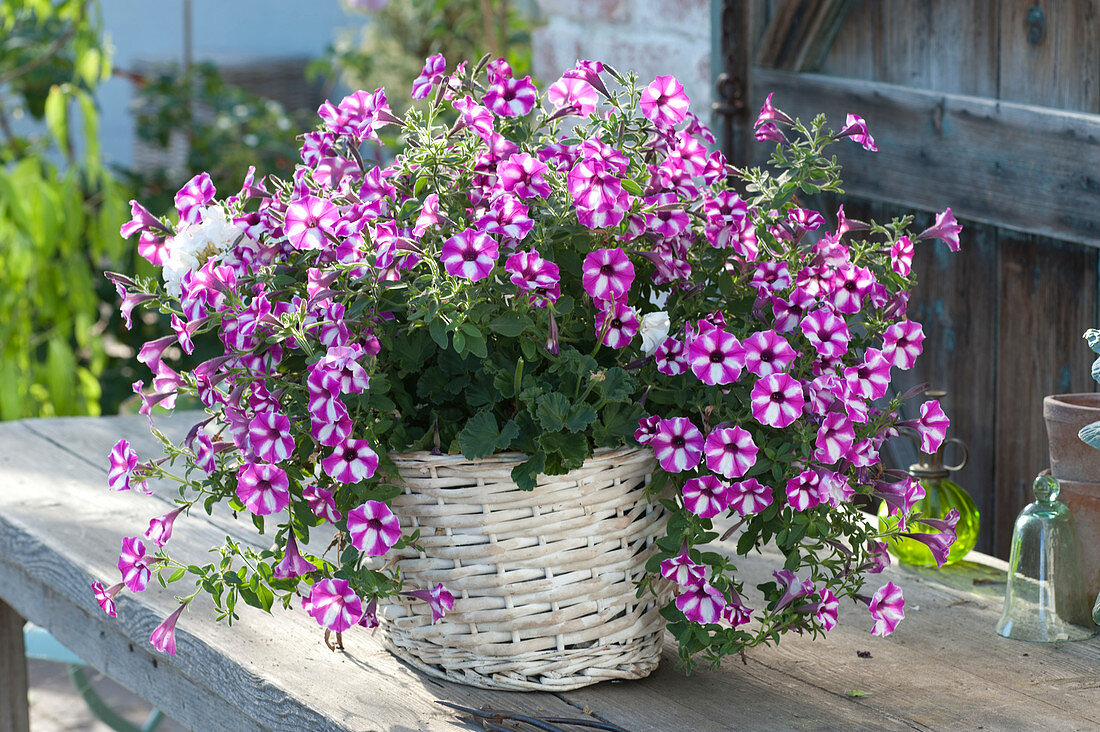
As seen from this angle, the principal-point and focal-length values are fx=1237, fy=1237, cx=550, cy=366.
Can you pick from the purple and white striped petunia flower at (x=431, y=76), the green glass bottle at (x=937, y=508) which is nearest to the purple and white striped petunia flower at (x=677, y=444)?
the purple and white striped petunia flower at (x=431, y=76)

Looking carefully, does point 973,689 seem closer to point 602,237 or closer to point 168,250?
point 602,237

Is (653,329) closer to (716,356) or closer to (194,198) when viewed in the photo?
(716,356)

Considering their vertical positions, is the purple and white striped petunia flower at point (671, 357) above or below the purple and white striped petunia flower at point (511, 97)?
below

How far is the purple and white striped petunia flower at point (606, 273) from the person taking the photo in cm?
84

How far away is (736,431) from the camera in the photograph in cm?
84

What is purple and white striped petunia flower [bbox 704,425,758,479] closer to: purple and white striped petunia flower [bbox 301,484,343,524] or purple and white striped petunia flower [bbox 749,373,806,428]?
purple and white striped petunia flower [bbox 749,373,806,428]

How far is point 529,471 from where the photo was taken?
0.86 m

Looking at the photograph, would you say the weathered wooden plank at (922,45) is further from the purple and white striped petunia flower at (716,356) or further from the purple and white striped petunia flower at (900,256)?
the purple and white striped petunia flower at (716,356)

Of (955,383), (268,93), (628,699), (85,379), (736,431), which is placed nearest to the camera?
(736,431)

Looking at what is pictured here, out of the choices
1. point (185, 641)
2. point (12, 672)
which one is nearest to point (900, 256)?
point (185, 641)

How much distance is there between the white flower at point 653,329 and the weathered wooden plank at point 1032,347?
88cm

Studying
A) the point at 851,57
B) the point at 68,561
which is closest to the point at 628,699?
the point at 68,561

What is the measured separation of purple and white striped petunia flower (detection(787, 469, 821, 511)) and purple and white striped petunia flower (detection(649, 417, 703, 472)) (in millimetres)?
69

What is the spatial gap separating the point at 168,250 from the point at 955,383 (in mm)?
1200
